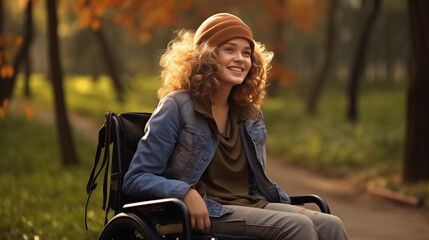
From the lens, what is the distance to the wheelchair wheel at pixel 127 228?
287cm

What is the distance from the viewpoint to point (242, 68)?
3230 millimetres

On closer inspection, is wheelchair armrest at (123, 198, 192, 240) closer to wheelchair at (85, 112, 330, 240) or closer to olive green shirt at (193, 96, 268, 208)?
wheelchair at (85, 112, 330, 240)

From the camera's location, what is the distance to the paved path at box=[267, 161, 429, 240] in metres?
6.39

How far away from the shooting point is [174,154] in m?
3.06

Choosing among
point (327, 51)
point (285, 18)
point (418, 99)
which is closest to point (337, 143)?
point (418, 99)

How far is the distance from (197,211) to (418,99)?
6.49m

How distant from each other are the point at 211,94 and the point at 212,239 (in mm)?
871

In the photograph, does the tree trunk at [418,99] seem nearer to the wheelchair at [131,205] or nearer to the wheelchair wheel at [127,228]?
the wheelchair at [131,205]

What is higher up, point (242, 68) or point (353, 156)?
point (242, 68)

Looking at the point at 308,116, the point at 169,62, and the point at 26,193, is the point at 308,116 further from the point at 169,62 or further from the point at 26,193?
the point at 169,62

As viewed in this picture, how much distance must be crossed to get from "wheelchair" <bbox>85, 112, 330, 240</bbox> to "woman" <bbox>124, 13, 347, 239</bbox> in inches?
3.5

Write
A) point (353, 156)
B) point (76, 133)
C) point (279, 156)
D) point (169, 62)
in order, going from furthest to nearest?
point (76, 133) < point (279, 156) < point (353, 156) < point (169, 62)

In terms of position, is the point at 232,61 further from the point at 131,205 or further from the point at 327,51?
the point at 327,51

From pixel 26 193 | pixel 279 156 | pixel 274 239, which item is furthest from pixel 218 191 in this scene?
pixel 279 156
